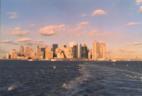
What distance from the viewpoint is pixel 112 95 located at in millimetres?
58812

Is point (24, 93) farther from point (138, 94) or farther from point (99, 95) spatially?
point (138, 94)

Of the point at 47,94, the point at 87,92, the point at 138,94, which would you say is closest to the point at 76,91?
the point at 87,92

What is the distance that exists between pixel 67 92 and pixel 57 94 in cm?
281

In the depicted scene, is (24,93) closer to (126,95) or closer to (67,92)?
(67,92)

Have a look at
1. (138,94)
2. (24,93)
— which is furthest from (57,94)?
(138,94)

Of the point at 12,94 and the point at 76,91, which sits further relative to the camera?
the point at 76,91

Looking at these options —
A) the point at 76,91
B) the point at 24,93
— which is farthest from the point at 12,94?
the point at 76,91

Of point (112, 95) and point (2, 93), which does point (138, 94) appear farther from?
point (2, 93)

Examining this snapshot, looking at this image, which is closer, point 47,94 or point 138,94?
point 47,94

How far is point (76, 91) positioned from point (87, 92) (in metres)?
1.79

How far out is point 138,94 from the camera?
6047 centimetres

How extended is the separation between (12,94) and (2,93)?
2375 mm

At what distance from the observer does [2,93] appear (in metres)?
57.6

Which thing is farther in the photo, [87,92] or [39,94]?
[87,92]
